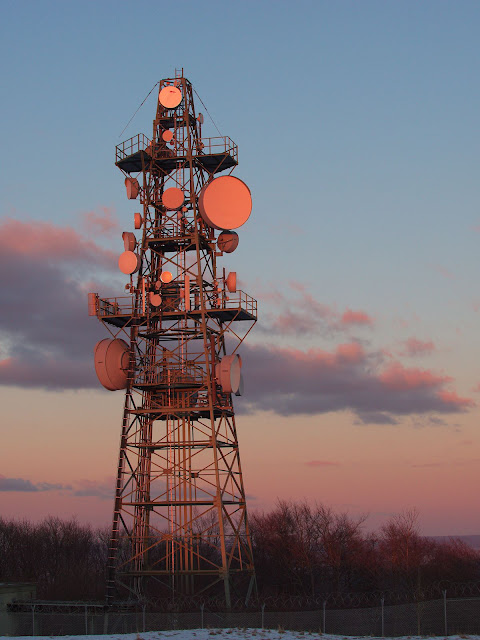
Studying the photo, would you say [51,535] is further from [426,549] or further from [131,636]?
[131,636]

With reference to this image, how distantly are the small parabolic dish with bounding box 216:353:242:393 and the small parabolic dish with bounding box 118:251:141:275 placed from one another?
7985 mm

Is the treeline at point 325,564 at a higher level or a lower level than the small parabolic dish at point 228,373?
lower

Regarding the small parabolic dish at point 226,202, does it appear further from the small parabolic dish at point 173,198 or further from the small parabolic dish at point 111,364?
the small parabolic dish at point 111,364

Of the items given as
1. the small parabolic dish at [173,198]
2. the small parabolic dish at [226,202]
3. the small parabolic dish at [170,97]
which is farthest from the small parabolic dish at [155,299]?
the small parabolic dish at [170,97]

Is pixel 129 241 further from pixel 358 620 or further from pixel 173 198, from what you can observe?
pixel 358 620

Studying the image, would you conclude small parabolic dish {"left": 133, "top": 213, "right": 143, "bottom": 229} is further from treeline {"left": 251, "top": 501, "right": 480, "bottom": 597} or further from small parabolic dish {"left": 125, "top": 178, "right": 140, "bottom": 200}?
treeline {"left": 251, "top": 501, "right": 480, "bottom": 597}

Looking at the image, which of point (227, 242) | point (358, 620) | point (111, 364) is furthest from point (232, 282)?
point (358, 620)

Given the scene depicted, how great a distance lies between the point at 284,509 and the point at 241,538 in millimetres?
40736

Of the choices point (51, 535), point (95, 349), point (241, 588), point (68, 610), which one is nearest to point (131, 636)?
point (68, 610)

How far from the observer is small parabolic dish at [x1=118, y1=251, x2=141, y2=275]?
53406mm

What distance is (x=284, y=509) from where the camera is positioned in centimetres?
9200

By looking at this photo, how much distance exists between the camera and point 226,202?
5206 centimetres

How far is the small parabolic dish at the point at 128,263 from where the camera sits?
175 feet

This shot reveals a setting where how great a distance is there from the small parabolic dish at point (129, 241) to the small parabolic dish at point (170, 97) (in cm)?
845
